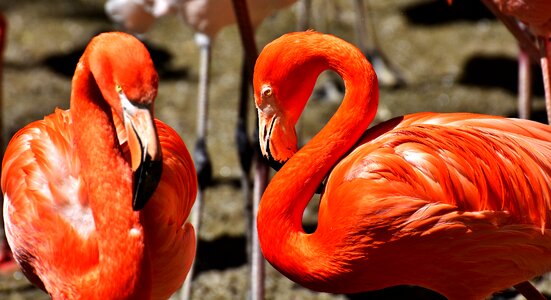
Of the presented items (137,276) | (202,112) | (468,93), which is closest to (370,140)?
(137,276)

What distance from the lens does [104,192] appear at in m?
2.44

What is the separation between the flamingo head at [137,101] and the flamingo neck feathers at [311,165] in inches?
17.5

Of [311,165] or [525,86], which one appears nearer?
[311,165]

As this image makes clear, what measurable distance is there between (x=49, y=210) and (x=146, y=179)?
508 millimetres

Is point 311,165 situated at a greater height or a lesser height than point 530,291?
greater

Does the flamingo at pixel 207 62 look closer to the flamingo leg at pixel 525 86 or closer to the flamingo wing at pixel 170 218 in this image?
the flamingo wing at pixel 170 218

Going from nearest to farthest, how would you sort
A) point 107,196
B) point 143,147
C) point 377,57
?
1. point 143,147
2. point 107,196
3. point 377,57

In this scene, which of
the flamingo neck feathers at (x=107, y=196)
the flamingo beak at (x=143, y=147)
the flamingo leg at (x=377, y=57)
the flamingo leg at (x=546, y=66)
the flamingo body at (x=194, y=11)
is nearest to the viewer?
the flamingo beak at (x=143, y=147)

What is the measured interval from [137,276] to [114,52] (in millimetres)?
555

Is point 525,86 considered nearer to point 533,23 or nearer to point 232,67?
point 533,23

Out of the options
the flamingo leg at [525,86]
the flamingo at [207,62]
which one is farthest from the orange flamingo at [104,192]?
the flamingo leg at [525,86]

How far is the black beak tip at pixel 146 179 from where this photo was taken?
7.23ft

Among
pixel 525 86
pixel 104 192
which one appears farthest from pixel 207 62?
pixel 104 192

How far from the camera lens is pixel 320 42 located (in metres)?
2.60
